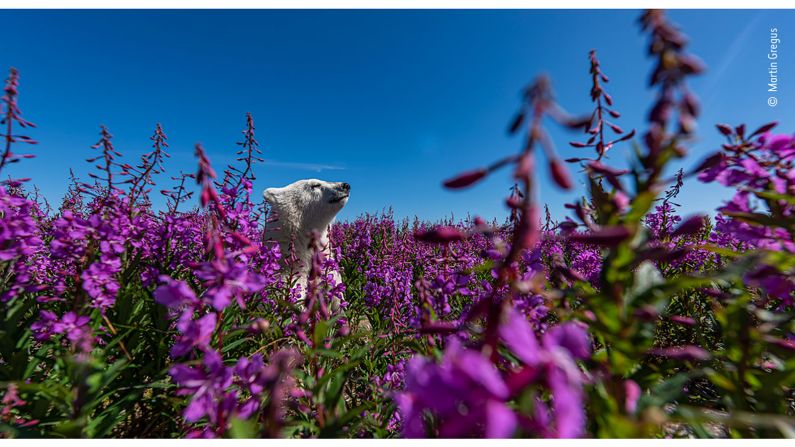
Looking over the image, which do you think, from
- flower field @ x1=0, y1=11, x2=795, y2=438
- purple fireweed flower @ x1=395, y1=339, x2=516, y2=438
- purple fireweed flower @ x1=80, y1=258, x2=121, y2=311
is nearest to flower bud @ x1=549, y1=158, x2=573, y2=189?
flower field @ x1=0, y1=11, x2=795, y2=438

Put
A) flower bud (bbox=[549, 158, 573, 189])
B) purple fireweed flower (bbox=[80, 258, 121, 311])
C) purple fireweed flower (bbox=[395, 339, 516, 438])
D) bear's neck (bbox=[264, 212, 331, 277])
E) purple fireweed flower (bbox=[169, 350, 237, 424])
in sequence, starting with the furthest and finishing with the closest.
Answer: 1. bear's neck (bbox=[264, 212, 331, 277])
2. purple fireweed flower (bbox=[80, 258, 121, 311])
3. purple fireweed flower (bbox=[169, 350, 237, 424])
4. flower bud (bbox=[549, 158, 573, 189])
5. purple fireweed flower (bbox=[395, 339, 516, 438])

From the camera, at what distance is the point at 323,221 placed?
230 inches

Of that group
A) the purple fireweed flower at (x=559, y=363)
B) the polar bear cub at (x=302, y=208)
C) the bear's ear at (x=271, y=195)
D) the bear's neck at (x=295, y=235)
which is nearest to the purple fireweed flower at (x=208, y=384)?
the purple fireweed flower at (x=559, y=363)

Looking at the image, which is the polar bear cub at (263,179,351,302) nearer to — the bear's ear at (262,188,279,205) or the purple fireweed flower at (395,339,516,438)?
the bear's ear at (262,188,279,205)

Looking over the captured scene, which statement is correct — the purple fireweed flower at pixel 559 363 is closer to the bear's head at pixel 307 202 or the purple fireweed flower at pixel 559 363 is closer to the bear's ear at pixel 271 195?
the bear's head at pixel 307 202

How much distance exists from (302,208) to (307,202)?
16cm

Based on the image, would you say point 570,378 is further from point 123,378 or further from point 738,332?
point 123,378

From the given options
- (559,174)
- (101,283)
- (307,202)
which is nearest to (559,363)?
(559,174)

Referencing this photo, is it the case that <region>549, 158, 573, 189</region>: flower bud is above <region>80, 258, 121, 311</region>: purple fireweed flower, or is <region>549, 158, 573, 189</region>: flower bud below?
above

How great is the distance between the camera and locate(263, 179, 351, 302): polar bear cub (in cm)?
561

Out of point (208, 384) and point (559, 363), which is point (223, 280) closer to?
point (208, 384)

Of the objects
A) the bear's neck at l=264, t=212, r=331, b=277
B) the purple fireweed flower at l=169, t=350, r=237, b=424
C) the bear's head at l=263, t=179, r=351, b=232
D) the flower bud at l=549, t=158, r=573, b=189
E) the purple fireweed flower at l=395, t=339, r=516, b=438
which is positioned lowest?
the purple fireweed flower at l=169, t=350, r=237, b=424

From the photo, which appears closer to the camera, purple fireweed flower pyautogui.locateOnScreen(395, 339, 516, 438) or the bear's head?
purple fireweed flower pyautogui.locateOnScreen(395, 339, 516, 438)
